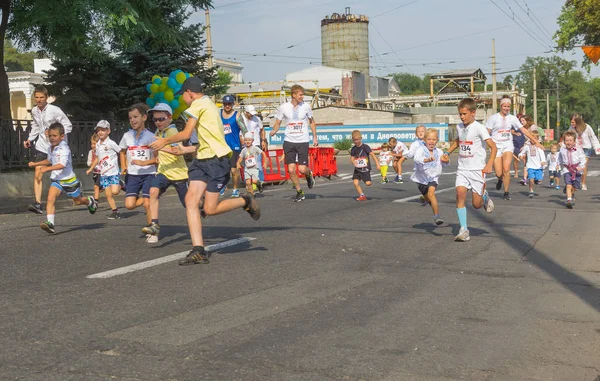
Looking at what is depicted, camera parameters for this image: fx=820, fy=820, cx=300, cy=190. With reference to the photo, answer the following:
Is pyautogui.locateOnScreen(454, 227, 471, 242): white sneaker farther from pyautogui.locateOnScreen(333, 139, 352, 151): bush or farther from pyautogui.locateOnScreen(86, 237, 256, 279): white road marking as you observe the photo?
pyautogui.locateOnScreen(333, 139, 352, 151): bush

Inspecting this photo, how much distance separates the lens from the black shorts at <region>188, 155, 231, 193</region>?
8.43m

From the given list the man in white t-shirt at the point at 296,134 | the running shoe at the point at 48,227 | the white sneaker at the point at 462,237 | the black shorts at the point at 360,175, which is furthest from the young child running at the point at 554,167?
the running shoe at the point at 48,227

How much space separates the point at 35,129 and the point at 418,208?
688 centimetres

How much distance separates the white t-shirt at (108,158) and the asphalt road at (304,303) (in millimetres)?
1900

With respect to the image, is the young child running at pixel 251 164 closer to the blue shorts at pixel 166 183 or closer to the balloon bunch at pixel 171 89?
the balloon bunch at pixel 171 89

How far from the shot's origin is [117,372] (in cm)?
471

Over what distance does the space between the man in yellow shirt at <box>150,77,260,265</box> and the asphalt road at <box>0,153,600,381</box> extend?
1.22 feet

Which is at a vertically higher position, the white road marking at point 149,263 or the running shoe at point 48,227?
the running shoe at point 48,227

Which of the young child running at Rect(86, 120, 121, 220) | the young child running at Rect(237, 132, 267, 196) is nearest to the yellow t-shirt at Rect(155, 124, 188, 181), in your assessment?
the young child running at Rect(86, 120, 121, 220)

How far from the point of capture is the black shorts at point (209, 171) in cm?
843

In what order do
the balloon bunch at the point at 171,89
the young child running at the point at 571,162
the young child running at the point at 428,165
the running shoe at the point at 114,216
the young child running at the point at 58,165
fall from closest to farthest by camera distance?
the young child running at the point at 58,165 < the young child running at the point at 428,165 < the balloon bunch at the point at 171,89 < the running shoe at the point at 114,216 < the young child running at the point at 571,162

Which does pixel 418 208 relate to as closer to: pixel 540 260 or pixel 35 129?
pixel 540 260

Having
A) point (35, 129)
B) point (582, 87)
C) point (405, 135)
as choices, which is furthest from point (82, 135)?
point (582, 87)

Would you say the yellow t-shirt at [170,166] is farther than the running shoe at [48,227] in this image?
No
